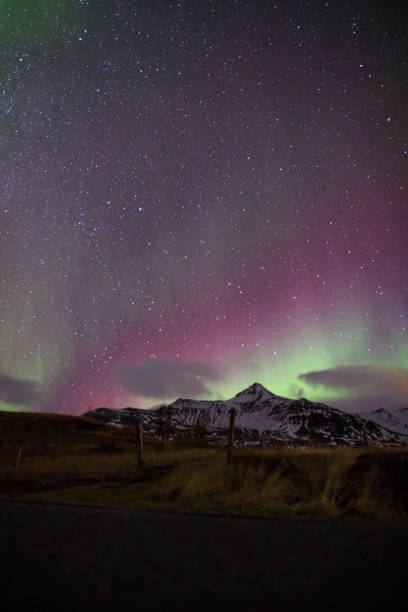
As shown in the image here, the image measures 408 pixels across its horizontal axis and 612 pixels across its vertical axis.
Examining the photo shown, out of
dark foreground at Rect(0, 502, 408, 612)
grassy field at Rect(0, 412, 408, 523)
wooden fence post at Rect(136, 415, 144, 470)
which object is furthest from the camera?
wooden fence post at Rect(136, 415, 144, 470)

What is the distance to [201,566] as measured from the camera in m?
3.20

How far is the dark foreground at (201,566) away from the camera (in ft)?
7.98

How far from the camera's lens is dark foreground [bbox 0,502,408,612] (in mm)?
2432

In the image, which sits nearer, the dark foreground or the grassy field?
the dark foreground

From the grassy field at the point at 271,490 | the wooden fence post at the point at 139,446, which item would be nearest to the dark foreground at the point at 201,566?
the grassy field at the point at 271,490

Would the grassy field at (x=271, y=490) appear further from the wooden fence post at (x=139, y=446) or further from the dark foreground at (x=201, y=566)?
the dark foreground at (x=201, y=566)

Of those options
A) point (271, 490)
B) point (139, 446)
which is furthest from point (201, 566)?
point (139, 446)

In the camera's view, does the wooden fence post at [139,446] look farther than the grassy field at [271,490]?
Yes

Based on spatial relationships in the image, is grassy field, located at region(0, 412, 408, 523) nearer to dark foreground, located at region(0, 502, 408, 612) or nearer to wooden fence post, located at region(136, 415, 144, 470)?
wooden fence post, located at region(136, 415, 144, 470)

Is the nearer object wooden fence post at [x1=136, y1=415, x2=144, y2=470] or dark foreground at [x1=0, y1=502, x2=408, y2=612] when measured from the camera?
dark foreground at [x1=0, y1=502, x2=408, y2=612]

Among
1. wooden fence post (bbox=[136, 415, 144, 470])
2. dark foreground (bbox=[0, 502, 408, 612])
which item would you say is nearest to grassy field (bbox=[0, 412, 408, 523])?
wooden fence post (bbox=[136, 415, 144, 470])

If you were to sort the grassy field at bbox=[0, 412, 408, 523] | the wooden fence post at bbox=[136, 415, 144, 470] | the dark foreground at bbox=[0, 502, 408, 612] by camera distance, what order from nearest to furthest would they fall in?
the dark foreground at bbox=[0, 502, 408, 612] → the grassy field at bbox=[0, 412, 408, 523] → the wooden fence post at bbox=[136, 415, 144, 470]

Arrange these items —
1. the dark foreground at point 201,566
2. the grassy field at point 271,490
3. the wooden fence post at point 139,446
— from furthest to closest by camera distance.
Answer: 1. the wooden fence post at point 139,446
2. the grassy field at point 271,490
3. the dark foreground at point 201,566

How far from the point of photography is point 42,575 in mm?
2938
